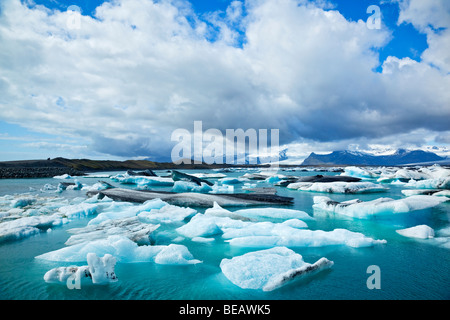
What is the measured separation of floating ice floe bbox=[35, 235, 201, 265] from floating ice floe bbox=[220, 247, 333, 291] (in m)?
0.77

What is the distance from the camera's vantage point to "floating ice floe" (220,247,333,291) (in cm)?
307

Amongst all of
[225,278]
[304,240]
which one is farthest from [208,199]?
[225,278]

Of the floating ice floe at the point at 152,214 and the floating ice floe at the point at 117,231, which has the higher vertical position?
the floating ice floe at the point at 117,231

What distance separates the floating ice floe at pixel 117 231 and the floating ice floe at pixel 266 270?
7.08 feet

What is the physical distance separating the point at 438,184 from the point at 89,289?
19.4 metres

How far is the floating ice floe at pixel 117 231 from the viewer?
477cm

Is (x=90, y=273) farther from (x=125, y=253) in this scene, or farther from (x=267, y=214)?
(x=267, y=214)

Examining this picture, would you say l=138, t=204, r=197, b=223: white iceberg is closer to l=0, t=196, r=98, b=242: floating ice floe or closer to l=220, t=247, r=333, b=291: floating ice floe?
l=0, t=196, r=98, b=242: floating ice floe

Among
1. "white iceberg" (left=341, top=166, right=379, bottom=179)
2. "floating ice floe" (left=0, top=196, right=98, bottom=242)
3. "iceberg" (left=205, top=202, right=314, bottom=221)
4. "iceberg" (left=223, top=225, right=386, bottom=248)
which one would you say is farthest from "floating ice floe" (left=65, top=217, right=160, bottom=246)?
"white iceberg" (left=341, top=166, right=379, bottom=179)

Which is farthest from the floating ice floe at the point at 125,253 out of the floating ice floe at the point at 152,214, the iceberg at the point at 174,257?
the floating ice floe at the point at 152,214

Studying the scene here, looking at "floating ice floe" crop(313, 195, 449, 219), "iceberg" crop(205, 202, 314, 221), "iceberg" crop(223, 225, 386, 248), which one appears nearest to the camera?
"iceberg" crop(223, 225, 386, 248)

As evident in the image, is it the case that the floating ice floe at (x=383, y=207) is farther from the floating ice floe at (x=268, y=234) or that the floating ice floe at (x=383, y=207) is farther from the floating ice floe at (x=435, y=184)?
the floating ice floe at (x=435, y=184)

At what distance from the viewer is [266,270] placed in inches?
128
